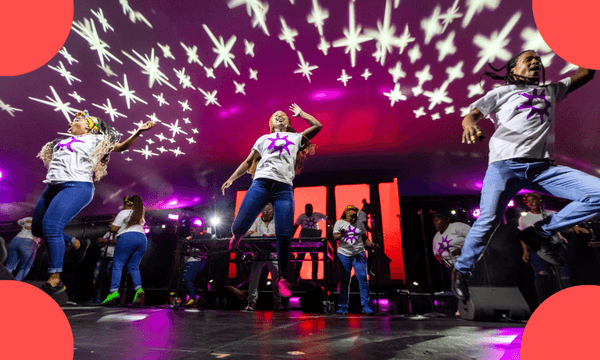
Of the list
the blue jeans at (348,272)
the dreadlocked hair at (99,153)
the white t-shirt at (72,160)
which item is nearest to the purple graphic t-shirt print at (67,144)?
the white t-shirt at (72,160)

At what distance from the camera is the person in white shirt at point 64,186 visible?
251 cm

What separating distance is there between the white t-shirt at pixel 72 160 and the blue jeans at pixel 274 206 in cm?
150

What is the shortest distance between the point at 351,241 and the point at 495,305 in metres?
2.08

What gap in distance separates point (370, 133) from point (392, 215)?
264 cm

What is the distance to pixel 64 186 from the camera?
2.63 m

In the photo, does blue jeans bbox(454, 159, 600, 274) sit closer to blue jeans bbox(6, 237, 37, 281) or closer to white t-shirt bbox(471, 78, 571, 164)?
white t-shirt bbox(471, 78, 571, 164)

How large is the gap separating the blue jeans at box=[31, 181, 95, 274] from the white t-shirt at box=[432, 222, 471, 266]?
494cm

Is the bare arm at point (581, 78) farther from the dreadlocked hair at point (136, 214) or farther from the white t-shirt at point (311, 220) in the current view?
the dreadlocked hair at point (136, 214)

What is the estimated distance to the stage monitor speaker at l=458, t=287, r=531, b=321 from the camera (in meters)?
3.00

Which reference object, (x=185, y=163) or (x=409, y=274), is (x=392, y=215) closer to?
(x=409, y=274)

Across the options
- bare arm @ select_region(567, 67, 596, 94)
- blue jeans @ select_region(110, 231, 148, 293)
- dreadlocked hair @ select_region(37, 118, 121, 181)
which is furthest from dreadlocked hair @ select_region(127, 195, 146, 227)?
bare arm @ select_region(567, 67, 596, 94)

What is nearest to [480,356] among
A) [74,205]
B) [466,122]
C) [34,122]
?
[466,122]

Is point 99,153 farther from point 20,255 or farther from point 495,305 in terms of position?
point 495,305

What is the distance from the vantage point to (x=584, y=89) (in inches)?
184
